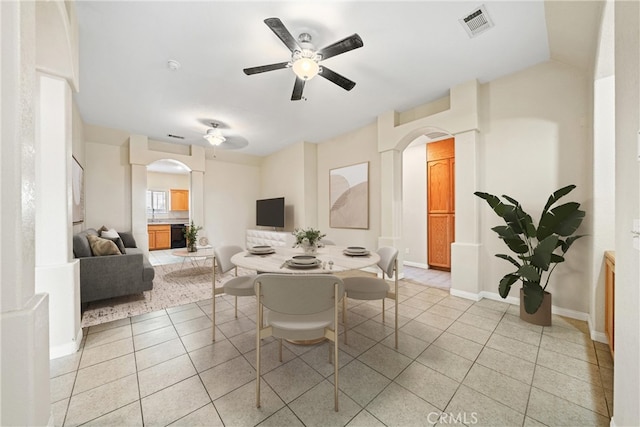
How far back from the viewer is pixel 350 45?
6.27ft

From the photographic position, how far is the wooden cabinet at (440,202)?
4.68 meters

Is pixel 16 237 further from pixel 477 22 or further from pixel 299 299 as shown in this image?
pixel 477 22

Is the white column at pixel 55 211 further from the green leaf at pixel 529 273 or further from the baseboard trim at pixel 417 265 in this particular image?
the baseboard trim at pixel 417 265

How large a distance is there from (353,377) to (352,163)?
12.6 feet

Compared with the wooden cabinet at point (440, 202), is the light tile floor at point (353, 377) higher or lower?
lower

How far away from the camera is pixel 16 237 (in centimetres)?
83

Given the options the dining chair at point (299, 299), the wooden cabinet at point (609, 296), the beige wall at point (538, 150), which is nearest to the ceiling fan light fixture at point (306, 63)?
the dining chair at point (299, 299)

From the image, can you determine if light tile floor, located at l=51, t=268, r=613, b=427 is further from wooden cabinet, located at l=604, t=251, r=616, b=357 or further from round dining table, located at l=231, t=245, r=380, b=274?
round dining table, located at l=231, t=245, r=380, b=274

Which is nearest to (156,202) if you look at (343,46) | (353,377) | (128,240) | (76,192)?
(128,240)

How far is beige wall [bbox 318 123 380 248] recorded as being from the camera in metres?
4.39

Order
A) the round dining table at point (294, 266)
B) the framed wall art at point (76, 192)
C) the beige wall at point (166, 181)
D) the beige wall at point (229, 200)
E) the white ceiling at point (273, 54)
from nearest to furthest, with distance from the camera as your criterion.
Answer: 1. the round dining table at point (294, 266)
2. the white ceiling at point (273, 54)
3. the framed wall art at point (76, 192)
4. the beige wall at point (229, 200)
5. the beige wall at point (166, 181)

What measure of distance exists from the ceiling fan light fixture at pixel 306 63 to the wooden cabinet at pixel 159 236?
8042mm

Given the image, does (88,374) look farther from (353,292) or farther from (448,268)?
(448,268)

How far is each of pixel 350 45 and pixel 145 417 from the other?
2913 millimetres
